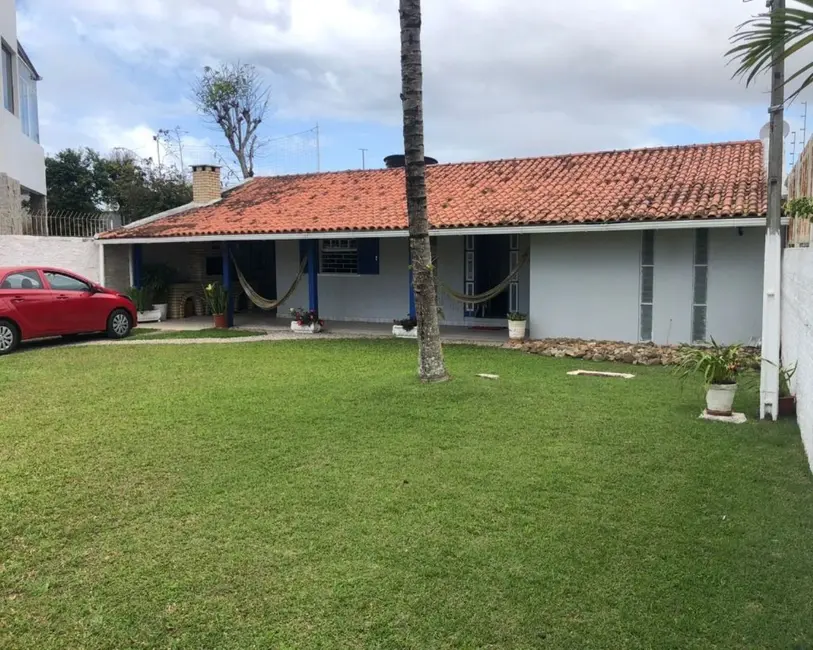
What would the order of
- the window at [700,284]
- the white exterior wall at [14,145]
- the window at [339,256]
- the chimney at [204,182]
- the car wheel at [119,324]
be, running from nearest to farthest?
the window at [700,284], the car wheel at [119,324], the window at [339,256], the white exterior wall at [14,145], the chimney at [204,182]

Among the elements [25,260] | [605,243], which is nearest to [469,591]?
[605,243]

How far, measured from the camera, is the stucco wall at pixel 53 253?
14828 millimetres

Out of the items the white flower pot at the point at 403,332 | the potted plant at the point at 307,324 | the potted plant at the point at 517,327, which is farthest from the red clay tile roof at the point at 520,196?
the white flower pot at the point at 403,332

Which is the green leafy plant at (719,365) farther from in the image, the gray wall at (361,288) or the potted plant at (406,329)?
the gray wall at (361,288)

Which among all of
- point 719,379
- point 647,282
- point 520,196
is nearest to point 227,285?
point 520,196

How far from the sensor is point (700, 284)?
37.3 ft

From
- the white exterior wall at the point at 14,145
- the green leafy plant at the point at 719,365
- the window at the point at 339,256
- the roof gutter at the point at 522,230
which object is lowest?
the green leafy plant at the point at 719,365

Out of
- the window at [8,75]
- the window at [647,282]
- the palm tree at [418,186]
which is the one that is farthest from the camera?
the window at [8,75]

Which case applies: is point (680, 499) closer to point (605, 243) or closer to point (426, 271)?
point (426, 271)

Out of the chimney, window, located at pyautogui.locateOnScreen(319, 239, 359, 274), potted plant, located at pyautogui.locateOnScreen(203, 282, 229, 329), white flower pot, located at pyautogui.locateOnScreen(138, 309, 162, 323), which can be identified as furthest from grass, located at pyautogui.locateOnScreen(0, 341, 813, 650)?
the chimney

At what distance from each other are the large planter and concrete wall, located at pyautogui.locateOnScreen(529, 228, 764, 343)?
15.2ft

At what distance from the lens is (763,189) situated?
11148mm

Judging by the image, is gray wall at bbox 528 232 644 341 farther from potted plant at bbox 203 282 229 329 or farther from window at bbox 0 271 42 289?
window at bbox 0 271 42 289

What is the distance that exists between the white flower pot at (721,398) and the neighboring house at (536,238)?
4485mm
